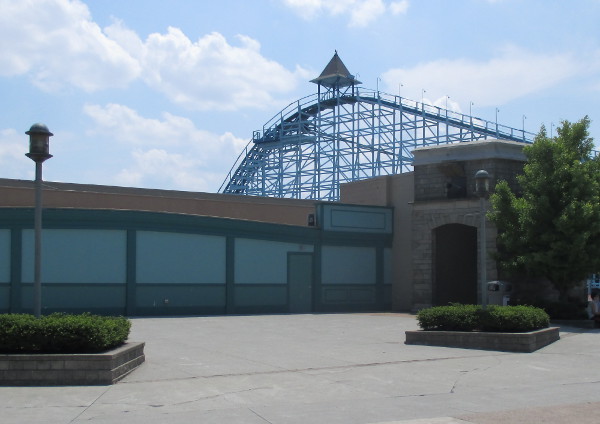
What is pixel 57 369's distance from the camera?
11.0m

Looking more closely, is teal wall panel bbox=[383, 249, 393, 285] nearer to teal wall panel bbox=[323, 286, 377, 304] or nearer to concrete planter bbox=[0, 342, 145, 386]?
teal wall panel bbox=[323, 286, 377, 304]

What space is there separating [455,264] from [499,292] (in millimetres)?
3700

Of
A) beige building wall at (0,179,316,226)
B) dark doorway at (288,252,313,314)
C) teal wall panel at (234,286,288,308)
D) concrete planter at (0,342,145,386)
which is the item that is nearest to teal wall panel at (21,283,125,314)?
beige building wall at (0,179,316,226)

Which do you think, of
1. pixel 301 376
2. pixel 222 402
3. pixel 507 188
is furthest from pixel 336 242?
pixel 222 402

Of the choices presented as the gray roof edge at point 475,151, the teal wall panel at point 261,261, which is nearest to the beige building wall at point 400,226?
the gray roof edge at point 475,151

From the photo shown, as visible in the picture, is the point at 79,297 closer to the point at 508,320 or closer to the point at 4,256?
the point at 4,256

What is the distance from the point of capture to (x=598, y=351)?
624 inches

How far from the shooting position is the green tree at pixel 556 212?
21969 mm

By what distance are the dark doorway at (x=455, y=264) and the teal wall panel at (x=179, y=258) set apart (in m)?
8.09

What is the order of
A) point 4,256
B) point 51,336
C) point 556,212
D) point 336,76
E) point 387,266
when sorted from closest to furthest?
point 51,336 < point 556,212 < point 4,256 < point 387,266 < point 336,76

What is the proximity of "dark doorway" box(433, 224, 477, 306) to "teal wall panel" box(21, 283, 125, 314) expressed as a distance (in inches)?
453

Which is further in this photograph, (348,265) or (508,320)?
(348,265)

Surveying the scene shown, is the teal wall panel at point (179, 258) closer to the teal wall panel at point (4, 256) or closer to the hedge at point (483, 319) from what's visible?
the teal wall panel at point (4, 256)

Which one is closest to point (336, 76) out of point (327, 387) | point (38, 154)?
point (38, 154)
